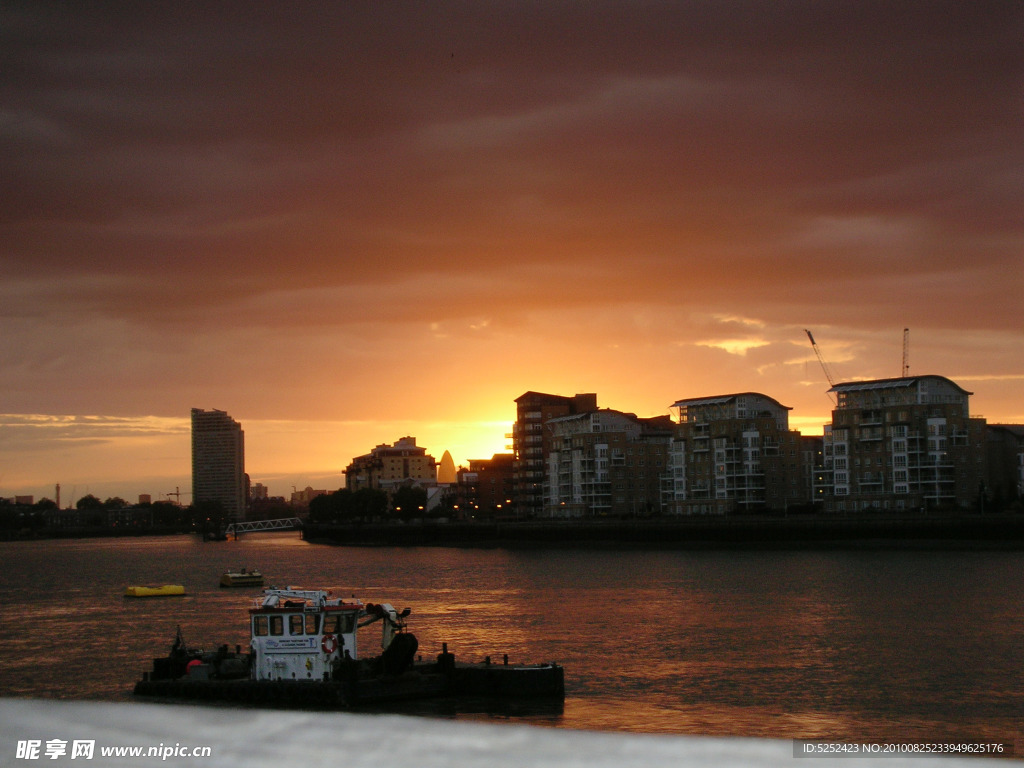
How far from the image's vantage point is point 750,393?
14150 centimetres

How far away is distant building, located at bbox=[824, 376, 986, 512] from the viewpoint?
12000 centimetres

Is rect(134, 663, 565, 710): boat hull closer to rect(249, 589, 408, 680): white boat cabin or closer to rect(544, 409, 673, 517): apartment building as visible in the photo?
rect(249, 589, 408, 680): white boat cabin

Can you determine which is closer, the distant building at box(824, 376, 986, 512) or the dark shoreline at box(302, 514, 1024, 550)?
the dark shoreline at box(302, 514, 1024, 550)

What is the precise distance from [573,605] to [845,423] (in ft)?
243

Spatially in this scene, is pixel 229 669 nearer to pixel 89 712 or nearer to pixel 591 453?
pixel 89 712

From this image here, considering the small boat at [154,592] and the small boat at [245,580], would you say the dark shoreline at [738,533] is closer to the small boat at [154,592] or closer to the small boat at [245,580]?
the small boat at [245,580]

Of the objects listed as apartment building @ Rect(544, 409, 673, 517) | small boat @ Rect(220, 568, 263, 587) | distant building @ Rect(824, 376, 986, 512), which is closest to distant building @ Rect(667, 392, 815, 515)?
distant building @ Rect(824, 376, 986, 512)

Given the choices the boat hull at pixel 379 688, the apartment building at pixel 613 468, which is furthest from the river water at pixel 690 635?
the apartment building at pixel 613 468

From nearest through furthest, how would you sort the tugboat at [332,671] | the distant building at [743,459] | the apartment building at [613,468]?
1. the tugboat at [332,671]
2. the distant building at [743,459]
3. the apartment building at [613,468]

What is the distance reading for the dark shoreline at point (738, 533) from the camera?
10825 centimetres

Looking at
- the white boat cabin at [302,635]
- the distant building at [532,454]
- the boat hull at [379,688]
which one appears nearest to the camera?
the boat hull at [379,688]

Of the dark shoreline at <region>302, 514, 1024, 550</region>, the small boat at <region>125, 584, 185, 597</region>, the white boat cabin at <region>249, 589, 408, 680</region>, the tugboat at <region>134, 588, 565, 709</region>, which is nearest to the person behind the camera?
the tugboat at <region>134, 588, 565, 709</region>

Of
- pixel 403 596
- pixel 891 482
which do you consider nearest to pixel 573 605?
pixel 403 596

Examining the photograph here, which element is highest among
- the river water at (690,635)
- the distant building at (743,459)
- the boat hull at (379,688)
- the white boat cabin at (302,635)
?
the distant building at (743,459)
